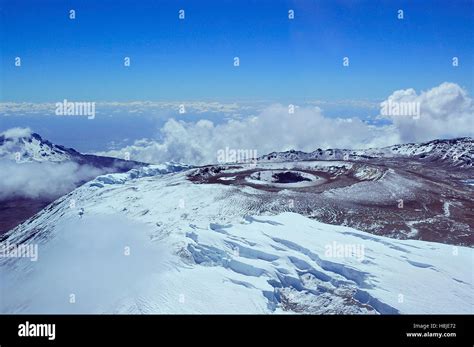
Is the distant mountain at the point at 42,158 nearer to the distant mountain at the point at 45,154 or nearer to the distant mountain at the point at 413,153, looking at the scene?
the distant mountain at the point at 45,154

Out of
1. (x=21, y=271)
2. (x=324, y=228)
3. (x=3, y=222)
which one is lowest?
(x=3, y=222)

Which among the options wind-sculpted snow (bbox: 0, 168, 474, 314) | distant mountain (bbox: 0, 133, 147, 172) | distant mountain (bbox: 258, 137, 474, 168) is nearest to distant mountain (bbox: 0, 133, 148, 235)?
distant mountain (bbox: 0, 133, 147, 172)

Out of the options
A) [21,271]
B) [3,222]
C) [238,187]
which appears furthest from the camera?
[3,222]

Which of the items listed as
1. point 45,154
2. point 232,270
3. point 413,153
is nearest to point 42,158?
point 45,154

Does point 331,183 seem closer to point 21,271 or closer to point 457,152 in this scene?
point 21,271

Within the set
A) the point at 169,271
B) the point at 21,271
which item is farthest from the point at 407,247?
the point at 21,271
